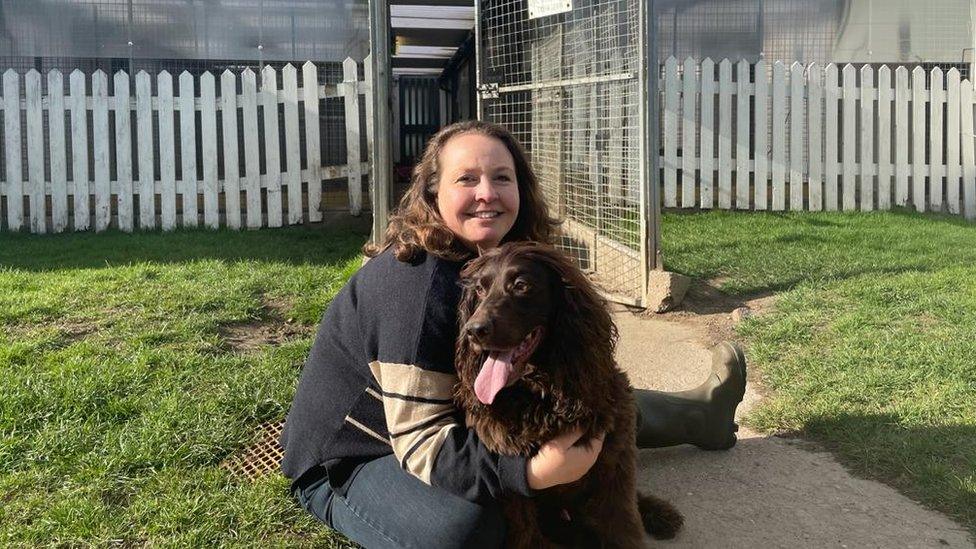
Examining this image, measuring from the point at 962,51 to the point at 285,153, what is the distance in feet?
27.6

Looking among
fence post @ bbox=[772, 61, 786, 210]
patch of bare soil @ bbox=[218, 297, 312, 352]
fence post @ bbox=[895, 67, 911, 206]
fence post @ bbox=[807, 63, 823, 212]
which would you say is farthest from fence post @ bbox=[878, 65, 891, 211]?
patch of bare soil @ bbox=[218, 297, 312, 352]

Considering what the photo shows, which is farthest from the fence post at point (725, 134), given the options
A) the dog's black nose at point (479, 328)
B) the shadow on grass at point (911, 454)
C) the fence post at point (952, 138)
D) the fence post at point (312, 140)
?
the dog's black nose at point (479, 328)

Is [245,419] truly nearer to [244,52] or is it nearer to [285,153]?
[285,153]

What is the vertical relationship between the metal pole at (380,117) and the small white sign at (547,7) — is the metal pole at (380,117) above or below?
below

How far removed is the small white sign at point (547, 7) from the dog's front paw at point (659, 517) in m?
4.22

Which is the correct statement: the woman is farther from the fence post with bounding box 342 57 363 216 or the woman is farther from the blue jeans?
the fence post with bounding box 342 57 363 216

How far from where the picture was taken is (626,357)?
16.6 feet

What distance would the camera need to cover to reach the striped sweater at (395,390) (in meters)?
2.32

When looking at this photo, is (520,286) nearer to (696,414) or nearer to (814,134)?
(696,414)

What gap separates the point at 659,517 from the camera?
3064 millimetres

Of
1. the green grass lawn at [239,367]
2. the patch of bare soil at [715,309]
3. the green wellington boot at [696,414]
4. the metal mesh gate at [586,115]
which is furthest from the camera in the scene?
the metal mesh gate at [586,115]

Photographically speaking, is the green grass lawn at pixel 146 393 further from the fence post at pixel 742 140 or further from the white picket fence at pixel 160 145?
the fence post at pixel 742 140

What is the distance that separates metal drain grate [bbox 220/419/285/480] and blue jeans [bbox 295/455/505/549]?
2.39 feet

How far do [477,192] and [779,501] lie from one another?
184 centimetres
